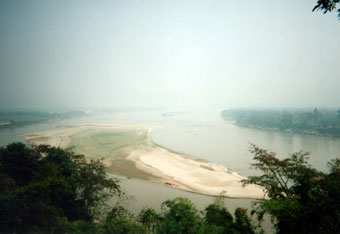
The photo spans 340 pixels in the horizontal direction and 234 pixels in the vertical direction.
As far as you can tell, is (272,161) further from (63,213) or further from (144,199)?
(63,213)

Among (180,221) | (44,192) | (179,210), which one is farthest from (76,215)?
(180,221)

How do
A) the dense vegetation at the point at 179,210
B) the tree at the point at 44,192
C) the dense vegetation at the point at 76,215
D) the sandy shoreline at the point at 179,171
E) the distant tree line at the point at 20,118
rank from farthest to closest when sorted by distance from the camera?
the distant tree line at the point at 20,118 → the sandy shoreline at the point at 179,171 → the tree at the point at 44,192 → the dense vegetation at the point at 76,215 → the dense vegetation at the point at 179,210

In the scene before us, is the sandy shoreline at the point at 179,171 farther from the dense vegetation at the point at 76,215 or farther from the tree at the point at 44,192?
the tree at the point at 44,192

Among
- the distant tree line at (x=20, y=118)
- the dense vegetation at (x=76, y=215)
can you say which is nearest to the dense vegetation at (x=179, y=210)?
the dense vegetation at (x=76, y=215)

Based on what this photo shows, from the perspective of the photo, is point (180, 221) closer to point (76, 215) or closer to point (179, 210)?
point (179, 210)

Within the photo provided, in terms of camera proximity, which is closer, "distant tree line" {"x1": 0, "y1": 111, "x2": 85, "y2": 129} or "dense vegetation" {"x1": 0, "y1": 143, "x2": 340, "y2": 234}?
"dense vegetation" {"x1": 0, "y1": 143, "x2": 340, "y2": 234}

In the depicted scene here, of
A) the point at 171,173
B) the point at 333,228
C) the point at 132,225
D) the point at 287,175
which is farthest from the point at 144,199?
the point at 333,228

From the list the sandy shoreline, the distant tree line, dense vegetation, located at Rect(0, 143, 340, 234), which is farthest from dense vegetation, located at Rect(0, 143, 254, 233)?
the distant tree line

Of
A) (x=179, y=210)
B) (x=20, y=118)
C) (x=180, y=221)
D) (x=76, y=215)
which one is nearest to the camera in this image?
(x=180, y=221)

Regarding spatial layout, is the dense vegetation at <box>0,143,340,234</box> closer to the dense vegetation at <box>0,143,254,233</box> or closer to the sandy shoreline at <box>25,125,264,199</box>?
the dense vegetation at <box>0,143,254,233</box>
